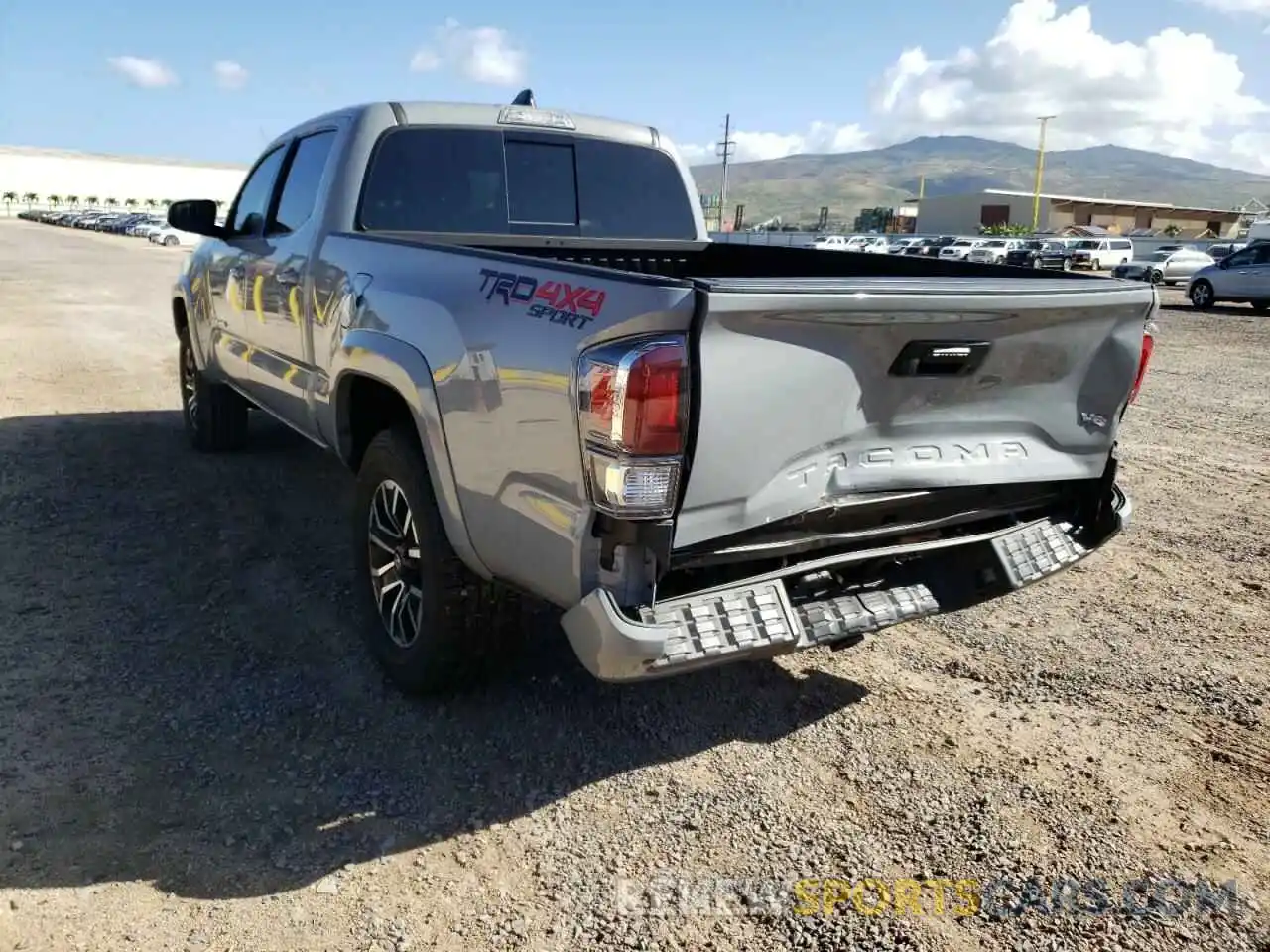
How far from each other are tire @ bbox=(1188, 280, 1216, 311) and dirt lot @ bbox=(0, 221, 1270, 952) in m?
20.1

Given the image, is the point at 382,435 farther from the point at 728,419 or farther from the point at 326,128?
the point at 326,128

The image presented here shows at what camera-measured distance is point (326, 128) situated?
4.74 m

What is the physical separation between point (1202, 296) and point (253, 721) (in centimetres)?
2434

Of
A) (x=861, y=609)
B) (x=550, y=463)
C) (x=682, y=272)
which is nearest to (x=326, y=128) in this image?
(x=682, y=272)

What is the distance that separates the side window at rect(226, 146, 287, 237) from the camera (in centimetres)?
537

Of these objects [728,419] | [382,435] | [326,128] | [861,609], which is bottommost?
[861,609]

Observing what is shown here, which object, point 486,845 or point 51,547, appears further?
point 51,547

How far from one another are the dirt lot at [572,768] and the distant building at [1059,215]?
96.6m

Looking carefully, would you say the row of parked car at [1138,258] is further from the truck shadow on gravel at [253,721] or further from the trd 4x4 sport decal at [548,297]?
the trd 4x4 sport decal at [548,297]

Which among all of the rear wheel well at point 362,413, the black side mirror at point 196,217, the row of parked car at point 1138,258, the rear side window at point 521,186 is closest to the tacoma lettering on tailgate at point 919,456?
the rear wheel well at point 362,413

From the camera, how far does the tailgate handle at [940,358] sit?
9.30 feet

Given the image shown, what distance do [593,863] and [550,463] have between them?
3.69 ft

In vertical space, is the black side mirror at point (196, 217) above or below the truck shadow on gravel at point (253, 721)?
above

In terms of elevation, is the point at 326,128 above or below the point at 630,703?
above
